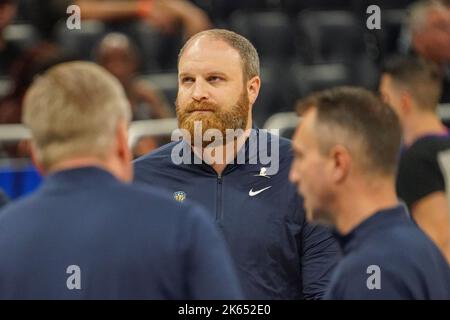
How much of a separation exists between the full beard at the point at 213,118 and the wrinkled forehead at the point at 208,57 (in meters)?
0.13

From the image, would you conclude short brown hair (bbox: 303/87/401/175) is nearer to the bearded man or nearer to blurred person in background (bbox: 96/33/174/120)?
the bearded man

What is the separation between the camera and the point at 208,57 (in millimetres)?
3840

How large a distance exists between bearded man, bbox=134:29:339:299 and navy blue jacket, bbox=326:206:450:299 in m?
0.92

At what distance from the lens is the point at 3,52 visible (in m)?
7.00

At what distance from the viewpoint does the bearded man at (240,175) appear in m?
3.65

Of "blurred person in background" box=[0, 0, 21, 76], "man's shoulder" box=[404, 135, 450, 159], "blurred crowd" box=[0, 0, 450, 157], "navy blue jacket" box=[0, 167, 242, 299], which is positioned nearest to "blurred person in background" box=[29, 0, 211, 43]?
"blurred crowd" box=[0, 0, 450, 157]

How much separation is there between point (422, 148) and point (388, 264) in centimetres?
274

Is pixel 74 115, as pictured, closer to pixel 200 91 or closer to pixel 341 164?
pixel 341 164

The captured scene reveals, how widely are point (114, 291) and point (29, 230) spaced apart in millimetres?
244

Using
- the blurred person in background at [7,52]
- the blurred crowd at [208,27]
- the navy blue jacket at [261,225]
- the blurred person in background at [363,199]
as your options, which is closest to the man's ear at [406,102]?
the blurred crowd at [208,27]

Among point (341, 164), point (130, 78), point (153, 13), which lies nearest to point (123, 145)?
point (341, 164)

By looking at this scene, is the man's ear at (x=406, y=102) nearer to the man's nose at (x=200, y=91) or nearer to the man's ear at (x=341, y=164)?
the man's nose at (x=200, y=91)
